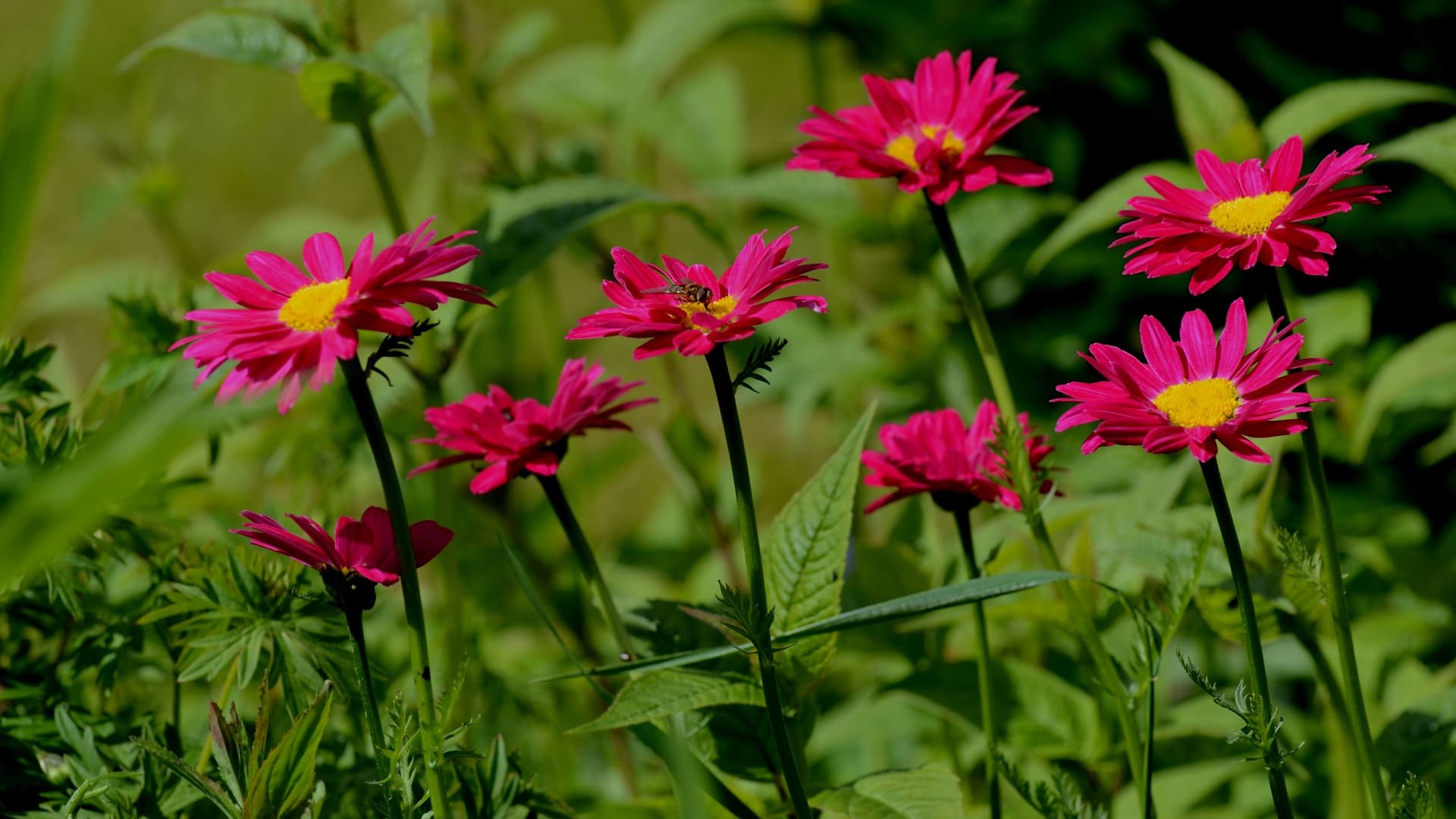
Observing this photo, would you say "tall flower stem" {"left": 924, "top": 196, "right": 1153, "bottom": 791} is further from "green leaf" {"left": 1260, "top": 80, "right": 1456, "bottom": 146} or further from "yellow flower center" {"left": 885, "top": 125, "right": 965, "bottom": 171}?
"green leaf" {"left": 1260, "top": 80, "right": 1456, "bottom": 146}

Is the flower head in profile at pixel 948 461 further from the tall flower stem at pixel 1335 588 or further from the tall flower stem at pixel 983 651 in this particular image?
the tall flower stem at pixel 1335 588

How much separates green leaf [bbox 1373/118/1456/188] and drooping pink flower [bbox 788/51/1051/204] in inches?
11.0

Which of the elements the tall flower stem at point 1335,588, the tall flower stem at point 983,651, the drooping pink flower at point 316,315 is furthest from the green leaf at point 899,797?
the drooping pink flower at point 316,315

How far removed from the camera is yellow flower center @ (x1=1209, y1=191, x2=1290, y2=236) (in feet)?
1.54

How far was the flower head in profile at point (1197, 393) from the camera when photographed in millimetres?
425

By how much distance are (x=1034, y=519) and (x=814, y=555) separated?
0.37 feet

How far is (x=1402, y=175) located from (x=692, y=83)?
0.77 meters

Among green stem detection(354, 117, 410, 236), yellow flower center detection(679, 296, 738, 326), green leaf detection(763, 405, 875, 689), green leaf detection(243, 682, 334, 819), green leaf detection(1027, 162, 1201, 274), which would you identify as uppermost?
green stem detection(354, 117, 410, 236)

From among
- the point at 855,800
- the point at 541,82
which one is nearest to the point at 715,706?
the point at 855,800

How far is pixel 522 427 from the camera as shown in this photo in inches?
20.2

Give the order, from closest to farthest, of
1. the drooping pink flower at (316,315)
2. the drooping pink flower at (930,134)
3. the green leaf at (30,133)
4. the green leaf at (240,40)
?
1. the green leaf at (30,133)
2. the drooping pink flower at (316,315)
3. the drooping pink flower at (930,134)
4. the green leaf at (240,40)

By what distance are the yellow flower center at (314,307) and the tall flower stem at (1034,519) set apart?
10.2 inches

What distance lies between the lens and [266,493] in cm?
133

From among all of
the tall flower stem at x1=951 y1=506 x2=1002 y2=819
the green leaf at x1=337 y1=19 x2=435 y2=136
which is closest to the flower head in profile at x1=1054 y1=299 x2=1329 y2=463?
the tall flower stem at x1=951 y1=506 x2=1002 y2=819
